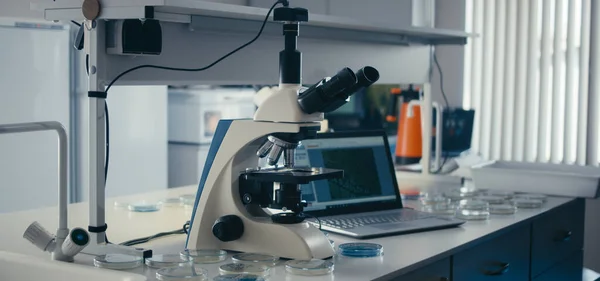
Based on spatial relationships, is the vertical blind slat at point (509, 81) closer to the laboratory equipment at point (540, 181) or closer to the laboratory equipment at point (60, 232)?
the laboratory equipment at point (540, 181)

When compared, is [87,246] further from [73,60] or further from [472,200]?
[73,60]

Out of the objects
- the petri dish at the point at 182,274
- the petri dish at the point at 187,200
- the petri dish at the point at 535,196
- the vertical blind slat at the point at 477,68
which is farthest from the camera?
the vertical blind slat at the point at 477,68

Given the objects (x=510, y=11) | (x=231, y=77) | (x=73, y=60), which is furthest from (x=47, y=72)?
(x=510, y=11)

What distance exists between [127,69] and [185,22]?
194mm

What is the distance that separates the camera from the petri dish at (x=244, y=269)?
1596mm

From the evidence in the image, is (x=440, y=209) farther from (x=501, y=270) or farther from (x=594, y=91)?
(x=594, y=91)

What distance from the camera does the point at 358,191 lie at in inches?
91.7

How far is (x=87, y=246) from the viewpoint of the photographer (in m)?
1.76

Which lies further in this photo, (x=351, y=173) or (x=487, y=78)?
(x=487, y=78)

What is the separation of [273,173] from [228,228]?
171 mm

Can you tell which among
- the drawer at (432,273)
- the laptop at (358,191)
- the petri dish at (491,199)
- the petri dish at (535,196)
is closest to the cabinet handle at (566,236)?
the petri dish at (535,196)

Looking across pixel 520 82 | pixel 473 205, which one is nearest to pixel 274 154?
pixel 473 205

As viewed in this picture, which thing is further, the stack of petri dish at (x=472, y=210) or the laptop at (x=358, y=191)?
the stack of petri dish at (x=472, y=210)

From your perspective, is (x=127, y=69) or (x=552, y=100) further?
(x=552, y=100)
